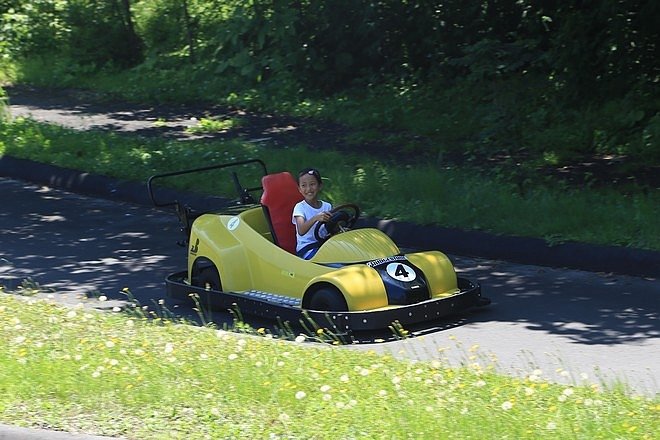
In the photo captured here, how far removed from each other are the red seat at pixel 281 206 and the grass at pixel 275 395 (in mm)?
1602

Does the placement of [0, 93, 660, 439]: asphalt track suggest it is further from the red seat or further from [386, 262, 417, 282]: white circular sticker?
the red seat

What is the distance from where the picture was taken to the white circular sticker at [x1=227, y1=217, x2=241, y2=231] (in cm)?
859

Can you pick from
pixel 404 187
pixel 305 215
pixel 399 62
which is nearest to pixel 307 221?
pixel 305 215

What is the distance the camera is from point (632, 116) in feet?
45.3

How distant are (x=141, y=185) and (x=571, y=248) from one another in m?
5.36

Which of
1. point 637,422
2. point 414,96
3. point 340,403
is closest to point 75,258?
point 340,403

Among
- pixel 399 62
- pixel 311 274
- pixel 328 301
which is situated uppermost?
pixel 399 62

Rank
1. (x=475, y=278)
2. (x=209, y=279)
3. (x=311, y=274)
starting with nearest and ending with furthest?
(x=311, y=274) < (x=209, y=279) < (x=475, y=278)

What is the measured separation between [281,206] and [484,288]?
1.75 meters

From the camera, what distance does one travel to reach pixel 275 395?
227 inches

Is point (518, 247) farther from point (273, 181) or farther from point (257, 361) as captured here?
point (257, 361)

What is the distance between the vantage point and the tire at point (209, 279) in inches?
336

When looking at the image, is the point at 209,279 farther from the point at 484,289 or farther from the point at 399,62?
the point at 399,62

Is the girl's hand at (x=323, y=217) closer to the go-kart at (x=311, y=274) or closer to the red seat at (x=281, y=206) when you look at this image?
the go-kart at (x=311, y=274)
